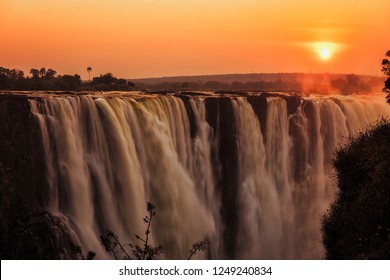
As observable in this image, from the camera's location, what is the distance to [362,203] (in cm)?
3073

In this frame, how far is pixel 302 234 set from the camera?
181 feet

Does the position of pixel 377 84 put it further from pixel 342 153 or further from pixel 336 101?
pixel 342 153

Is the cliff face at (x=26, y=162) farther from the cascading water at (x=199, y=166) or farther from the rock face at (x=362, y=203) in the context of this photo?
the rock face at (x=362, y=203)

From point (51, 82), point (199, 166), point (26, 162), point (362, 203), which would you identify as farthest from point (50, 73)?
point (362, 203)

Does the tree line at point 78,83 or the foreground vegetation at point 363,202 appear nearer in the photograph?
the foreground vegetation at point 363,202

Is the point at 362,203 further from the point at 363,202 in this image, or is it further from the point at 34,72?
the point at 34,72

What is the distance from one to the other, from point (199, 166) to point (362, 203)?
56.9 feet

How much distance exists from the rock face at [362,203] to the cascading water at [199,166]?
34.5 feet

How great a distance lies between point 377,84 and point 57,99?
91.5 m

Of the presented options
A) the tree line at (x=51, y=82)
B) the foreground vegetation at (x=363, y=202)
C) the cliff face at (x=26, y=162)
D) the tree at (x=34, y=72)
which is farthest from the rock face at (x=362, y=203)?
the tree at (x=34, y=72)

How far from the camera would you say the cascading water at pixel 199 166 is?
36625 mm

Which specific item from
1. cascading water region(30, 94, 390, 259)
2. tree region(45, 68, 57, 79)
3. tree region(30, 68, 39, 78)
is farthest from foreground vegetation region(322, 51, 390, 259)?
tree region(45, 68, 57, 79)

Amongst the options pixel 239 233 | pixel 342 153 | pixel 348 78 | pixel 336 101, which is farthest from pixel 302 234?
pixel 348 78

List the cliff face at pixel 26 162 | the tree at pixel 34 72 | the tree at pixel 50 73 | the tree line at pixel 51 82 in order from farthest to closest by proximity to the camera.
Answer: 1. the tree at pixel 50 73
2. the tree at pixel 34 72
3. the tree line at pixel 51 82
4. the cliff face at pixel 26 162
